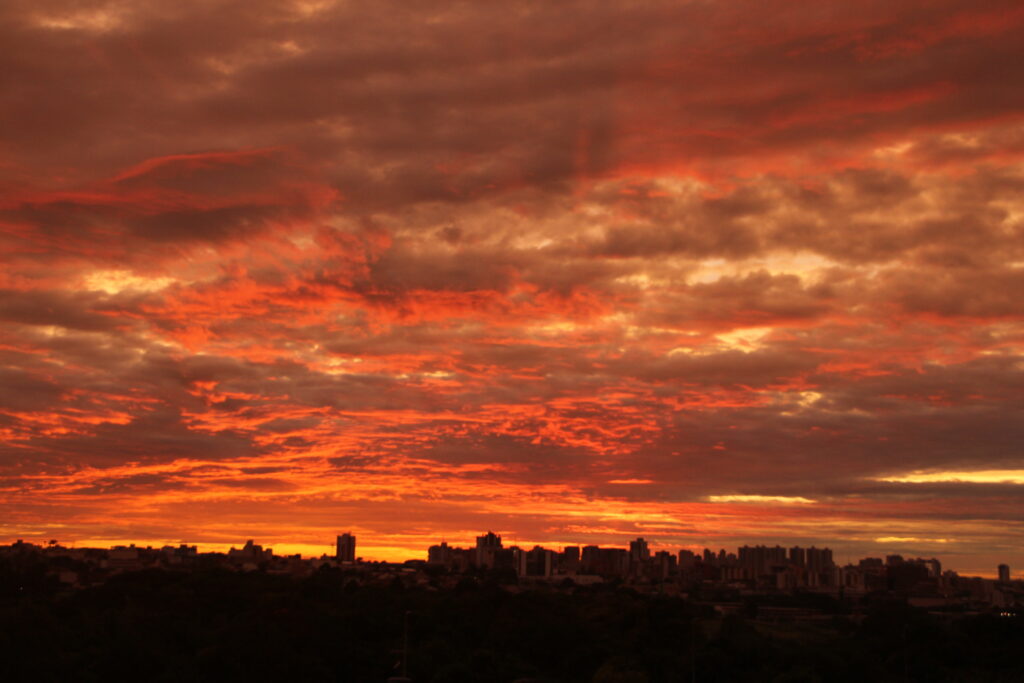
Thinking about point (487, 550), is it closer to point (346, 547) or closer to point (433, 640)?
point (346, 547)

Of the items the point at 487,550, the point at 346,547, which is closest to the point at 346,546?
the point at 346,547

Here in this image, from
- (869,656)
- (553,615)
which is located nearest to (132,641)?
(553,615)

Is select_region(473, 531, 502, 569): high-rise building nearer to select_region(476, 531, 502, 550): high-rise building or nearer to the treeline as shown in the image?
select_region(476, 531, 502, 550): high-rise building

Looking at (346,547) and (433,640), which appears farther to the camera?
(346,547)

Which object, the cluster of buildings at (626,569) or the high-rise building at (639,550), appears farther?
the high-rise building at (639,550)

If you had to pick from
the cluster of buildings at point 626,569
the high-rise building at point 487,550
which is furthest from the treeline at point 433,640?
the high-rise building at point 487,550

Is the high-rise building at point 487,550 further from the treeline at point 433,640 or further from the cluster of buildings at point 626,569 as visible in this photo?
the treeline at point 433,640

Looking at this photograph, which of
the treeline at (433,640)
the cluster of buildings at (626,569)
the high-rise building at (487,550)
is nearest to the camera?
the treeline at (433,640)

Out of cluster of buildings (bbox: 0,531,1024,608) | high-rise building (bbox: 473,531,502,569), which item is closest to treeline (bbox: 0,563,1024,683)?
cluster of buildings (bbox: 0,531,1024,608)
